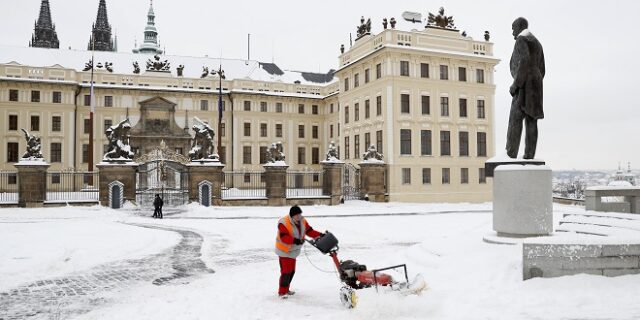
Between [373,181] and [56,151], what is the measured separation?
1349 inches

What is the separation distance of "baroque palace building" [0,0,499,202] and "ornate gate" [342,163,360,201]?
8.28 ft

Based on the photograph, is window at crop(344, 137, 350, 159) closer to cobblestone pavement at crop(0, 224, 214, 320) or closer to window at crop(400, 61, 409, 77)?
window at crop(400, 61, 409, 77)

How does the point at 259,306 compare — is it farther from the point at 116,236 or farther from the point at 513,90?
the point at 116,236

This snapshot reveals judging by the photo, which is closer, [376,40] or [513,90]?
[513,90]

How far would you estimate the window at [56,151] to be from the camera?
5159 centimetres

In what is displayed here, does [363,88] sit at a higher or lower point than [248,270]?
higher

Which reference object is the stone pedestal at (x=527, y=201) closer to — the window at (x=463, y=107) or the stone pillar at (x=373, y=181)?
the stone pillar at (x=373, y=181)

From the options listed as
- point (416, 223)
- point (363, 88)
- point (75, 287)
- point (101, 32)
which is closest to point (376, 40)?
point (363, 88)

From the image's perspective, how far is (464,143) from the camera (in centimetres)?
4038

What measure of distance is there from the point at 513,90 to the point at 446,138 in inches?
1131

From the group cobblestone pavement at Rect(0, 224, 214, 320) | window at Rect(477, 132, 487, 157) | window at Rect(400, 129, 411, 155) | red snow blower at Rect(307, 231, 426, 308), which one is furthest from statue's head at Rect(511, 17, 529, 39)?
window at Rect(477, 132, 487, 157)

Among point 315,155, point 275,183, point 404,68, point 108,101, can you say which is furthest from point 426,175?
point 108,101

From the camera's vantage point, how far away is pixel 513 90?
11.5m

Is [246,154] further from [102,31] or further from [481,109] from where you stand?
[102,31]
